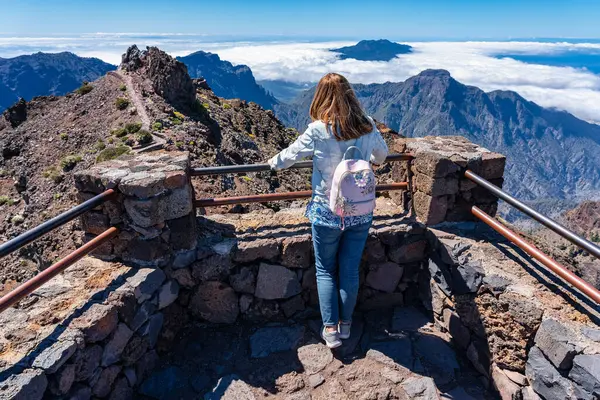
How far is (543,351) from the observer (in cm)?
383

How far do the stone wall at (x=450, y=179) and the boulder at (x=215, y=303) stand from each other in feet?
8.83

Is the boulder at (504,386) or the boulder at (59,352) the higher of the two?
the boulder at (59,352)

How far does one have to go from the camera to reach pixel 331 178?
3947 millimetres

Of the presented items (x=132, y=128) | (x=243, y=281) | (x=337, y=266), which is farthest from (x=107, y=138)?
(x=337, y=266)

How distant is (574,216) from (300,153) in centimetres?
15022

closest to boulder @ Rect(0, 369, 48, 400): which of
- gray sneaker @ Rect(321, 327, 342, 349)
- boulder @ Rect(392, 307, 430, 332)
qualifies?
gray sneaker @ Rect(321, 327, 342, 349)

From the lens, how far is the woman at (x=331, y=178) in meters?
3.77

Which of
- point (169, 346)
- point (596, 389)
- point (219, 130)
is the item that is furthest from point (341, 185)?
point (219, 130)

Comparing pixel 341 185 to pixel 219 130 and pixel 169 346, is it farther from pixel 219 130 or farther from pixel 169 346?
pixel 219 130

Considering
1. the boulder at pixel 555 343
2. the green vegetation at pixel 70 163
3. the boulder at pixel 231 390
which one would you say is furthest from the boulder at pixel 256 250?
the green vegetation at pixel 70 163

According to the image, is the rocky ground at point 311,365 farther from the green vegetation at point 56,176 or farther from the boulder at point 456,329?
the green vegetation at point 56,176

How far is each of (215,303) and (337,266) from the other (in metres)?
1.69

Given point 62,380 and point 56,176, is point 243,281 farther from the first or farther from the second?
point 56,176

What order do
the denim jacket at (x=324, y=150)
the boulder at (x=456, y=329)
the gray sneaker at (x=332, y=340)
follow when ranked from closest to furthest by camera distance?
the denim jacket at (x=324, y=150), the gray sneaker at (x=332, y=340), the boulder at (x=456, y=329)
